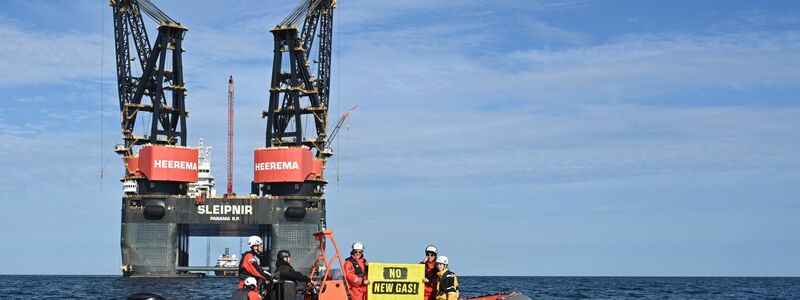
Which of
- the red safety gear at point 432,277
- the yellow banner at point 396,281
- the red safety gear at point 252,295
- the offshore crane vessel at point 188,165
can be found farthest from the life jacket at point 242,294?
the offshore crane vessel at point 188,165

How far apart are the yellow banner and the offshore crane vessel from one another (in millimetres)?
85496

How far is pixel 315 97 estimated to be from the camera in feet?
390

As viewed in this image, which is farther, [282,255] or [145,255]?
[145,255]

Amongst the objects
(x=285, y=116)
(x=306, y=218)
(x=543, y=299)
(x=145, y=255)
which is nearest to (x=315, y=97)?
(x=285, y=116)

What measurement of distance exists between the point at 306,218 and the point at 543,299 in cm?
4857

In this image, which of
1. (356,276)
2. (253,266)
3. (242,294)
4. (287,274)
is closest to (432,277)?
(356,276)

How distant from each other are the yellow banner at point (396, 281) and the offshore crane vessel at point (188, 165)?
85496 mm

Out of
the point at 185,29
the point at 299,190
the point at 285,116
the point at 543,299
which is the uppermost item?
the point at 185,29

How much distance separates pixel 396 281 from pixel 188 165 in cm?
8953

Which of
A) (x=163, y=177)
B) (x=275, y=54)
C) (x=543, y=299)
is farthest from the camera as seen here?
(x=275, y=54)

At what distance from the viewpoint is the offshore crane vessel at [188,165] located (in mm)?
112312

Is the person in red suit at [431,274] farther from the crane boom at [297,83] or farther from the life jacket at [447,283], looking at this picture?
the crane boom at [297,83]

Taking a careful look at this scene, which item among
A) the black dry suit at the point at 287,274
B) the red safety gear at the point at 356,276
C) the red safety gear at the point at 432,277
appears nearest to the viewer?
the black dry suit at the point at 287,274

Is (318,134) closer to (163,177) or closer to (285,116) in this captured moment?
(285,116)
